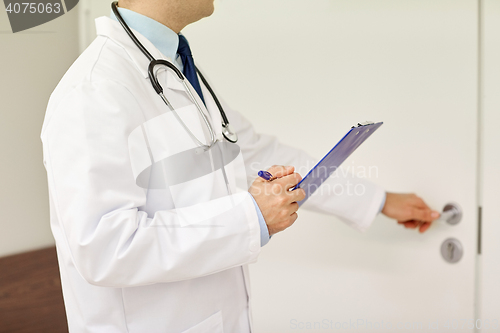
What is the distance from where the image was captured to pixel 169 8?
0.84 meters

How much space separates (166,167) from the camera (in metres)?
0.73

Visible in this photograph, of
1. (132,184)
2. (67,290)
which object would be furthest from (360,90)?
(67,290)

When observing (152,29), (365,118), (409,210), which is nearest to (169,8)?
(152,29)

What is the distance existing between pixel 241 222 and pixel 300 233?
57 cm

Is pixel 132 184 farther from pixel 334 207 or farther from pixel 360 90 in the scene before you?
pixel 360 90

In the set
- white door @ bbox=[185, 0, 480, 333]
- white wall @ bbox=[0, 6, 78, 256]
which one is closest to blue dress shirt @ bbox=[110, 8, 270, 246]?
white door @ bbox=[185, 0, 480, 333]

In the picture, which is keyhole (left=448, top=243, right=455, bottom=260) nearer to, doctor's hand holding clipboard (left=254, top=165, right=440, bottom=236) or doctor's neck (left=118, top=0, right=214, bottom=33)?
doctor's hand holding clipboard (left=254, top=165, right=440, bottom=236)

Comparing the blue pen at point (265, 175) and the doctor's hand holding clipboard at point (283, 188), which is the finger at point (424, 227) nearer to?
the doctor's hand holding clipboard at point (283, 188)

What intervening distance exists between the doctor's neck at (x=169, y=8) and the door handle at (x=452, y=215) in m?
0.83

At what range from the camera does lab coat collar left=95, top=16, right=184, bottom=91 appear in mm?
773

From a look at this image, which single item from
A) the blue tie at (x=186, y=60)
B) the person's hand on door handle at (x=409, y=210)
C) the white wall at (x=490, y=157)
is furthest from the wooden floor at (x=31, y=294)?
the white wall at (x=490, y=157)

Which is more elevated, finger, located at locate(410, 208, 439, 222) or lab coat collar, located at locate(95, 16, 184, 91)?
lab coat collar, located at locate(95, 16, 184, 91)

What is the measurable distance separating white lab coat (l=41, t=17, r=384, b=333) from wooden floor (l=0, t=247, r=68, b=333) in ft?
1.69

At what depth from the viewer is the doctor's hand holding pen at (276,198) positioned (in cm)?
73
